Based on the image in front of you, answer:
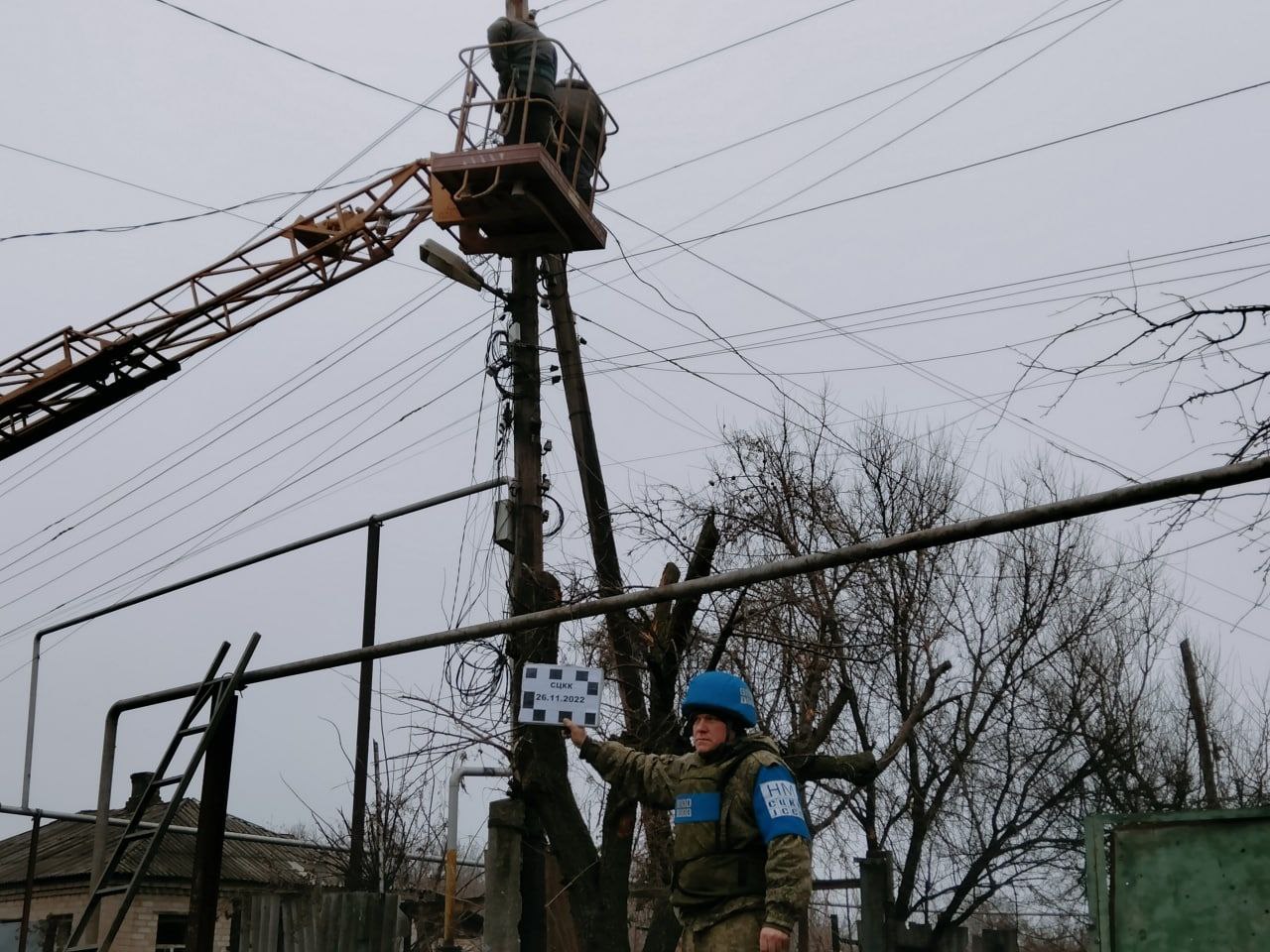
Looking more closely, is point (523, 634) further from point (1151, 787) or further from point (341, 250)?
point (1151, 787)

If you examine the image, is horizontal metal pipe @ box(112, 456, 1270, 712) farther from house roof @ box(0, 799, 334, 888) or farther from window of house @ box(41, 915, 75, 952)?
house roof @ box(0, 799, 334, 888)

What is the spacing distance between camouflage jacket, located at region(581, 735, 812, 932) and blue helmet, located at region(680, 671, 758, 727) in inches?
4.8

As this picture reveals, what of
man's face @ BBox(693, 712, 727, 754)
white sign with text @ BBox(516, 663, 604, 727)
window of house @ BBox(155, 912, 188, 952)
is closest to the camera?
man's face @ BBox(693, 712, 727, 754)

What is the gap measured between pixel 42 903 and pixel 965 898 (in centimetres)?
2438

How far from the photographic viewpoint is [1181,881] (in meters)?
6.88

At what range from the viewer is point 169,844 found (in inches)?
1257

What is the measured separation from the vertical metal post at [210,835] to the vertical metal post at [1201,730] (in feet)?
62.9

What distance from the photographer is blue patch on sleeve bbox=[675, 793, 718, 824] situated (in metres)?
5.66

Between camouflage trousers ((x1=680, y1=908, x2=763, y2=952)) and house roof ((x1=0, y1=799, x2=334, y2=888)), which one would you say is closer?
camouflage trousers ((x1=680, y1=908, x2=763, y2=952))

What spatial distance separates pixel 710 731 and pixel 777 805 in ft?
1.66

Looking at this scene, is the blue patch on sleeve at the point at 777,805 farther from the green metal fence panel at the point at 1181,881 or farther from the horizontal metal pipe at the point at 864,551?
the green metal fence panel at the point at 1181,881

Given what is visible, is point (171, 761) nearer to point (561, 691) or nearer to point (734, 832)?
point (561, 691)

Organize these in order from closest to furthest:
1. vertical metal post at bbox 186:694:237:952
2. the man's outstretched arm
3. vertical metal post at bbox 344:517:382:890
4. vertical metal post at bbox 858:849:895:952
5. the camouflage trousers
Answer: the camouflage trousers < the man's outstretched arm < vertical metal post at bbox 858:849:895:952 < vertical metal post at bbox 186:694:237:952 < vertical metal post at bbox 344:517:382:890

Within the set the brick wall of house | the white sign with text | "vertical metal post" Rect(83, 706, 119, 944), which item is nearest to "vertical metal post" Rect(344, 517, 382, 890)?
"vertical metal post" Rect(83, 706, 119, 944)
